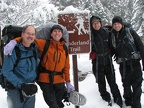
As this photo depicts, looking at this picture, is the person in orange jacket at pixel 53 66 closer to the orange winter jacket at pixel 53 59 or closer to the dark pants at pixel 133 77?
the orange winter jacket at pixel 53 59

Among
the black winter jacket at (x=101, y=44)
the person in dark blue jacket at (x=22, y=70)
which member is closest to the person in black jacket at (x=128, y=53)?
the black winter jacket at (x=101, y=44)

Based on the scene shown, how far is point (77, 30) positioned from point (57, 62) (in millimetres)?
1068

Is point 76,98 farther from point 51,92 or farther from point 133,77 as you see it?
point 133,77

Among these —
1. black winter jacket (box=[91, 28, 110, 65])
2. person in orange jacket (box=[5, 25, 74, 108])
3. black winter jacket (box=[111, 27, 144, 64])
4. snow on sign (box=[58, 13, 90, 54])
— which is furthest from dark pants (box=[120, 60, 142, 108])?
person in orange jacket (box=[5, 25, 74, 108])

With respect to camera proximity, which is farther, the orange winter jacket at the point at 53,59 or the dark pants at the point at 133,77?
the dark pants at the point at 133,77

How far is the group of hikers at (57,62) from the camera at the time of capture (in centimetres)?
342

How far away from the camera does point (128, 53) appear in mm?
5023

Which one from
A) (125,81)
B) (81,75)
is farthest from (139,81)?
(81,75)

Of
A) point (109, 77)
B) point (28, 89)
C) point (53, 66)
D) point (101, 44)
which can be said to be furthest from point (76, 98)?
point (101, 44)

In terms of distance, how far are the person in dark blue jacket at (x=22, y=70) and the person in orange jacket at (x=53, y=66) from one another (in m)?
0.35

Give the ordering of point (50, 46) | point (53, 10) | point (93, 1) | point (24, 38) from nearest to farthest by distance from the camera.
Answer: point (24, 38)
point (50, 46)
point (53, 10)
point (93, 1)

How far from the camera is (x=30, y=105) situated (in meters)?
3.73

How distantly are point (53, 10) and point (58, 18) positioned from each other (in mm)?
11898

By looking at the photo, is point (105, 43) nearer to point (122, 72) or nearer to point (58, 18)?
point (122, 72)
